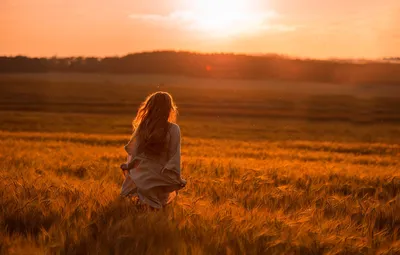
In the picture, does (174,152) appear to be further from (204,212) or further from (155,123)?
(204,212)

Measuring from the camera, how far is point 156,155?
6.01m

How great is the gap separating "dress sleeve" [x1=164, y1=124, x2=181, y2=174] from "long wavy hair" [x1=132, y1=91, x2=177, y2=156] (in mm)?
83

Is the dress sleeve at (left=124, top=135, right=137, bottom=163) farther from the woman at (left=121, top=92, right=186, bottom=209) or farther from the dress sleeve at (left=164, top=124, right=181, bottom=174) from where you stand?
→ the dress sleeve at (left=164, top=124, right=181, bottom=174)

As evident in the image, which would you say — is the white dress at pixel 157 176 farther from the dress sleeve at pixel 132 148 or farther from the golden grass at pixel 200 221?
the golden grass at pixel 200 221

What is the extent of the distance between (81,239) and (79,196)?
1.25 metres

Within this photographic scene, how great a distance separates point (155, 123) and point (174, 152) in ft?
1.35

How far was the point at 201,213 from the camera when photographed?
14.5 feet

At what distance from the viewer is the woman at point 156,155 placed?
578cm

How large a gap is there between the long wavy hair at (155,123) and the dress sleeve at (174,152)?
0.27ft

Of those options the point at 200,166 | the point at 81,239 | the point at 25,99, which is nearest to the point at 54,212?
the point at 81,239

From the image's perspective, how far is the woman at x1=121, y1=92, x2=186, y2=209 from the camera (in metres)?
5.78

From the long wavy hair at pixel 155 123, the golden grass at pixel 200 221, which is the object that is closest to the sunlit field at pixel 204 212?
the golden grass at pixel 200 221

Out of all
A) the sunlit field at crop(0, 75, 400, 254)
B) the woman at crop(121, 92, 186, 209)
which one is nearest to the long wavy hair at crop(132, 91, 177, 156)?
the woman at crop(121, 92, 186, 209)

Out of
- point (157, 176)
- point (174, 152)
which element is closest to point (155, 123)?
point (174, 152)
